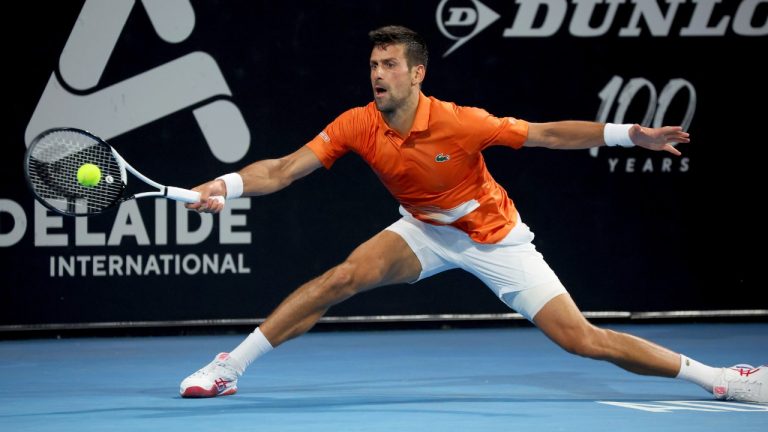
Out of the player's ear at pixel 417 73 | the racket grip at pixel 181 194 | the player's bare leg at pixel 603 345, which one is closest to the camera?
the racket grip at pixel 181 194

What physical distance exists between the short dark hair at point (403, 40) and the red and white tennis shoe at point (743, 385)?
1.88m

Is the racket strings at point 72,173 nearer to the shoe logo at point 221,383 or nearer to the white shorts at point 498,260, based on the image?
the shoe logo at point 221,383

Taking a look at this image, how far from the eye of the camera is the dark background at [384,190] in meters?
8.08

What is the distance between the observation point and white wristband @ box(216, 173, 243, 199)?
5387mm

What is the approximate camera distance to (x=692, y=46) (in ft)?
28.1

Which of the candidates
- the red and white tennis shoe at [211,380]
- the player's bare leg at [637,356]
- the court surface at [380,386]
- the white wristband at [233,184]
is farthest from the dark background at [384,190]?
the player's bare leg at [637,356]

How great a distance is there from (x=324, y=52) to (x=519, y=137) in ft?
9.37

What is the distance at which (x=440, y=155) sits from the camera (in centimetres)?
570

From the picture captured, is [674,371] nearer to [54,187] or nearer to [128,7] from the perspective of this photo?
[54,187]

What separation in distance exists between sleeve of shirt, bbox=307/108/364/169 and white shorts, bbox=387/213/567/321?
1.45ft

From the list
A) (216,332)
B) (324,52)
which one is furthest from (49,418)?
(324,52)

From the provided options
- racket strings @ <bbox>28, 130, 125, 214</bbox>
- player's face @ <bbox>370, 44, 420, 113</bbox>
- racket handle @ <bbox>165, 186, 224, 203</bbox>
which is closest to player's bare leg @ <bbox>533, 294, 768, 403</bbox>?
player's face @ <bbox>370, 44, 420, 113</bbox>

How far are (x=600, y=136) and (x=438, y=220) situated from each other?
2.68 feet

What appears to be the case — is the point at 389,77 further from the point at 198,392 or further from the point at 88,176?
the point at 198,392
